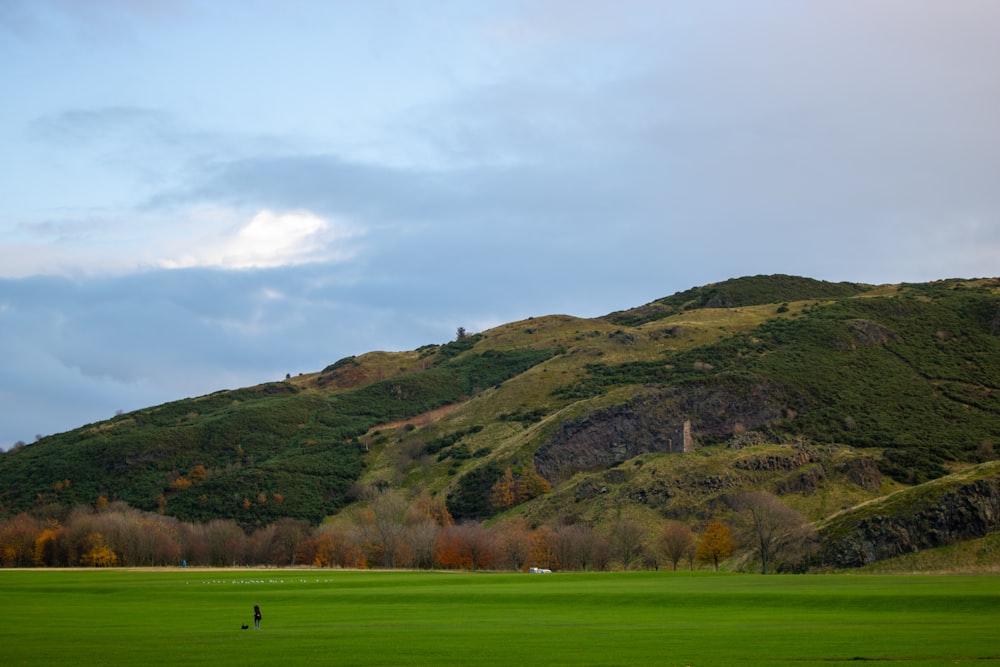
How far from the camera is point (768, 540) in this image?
94.3 meters

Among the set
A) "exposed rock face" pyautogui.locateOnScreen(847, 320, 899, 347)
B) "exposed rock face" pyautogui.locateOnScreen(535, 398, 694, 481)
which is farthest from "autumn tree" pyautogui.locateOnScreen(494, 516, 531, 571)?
"exposed rock face" pyautogui.locateOnScreen(847, 320, 899, 347)

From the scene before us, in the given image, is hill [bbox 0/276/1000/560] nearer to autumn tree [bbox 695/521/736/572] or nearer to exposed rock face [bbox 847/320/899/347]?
exposed rock face [bbox 847/320/899/347]

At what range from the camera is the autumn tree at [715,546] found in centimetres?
10150

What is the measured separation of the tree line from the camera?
102 meters

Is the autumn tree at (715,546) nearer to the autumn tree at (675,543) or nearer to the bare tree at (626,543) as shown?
the autumn tree at (675,543)

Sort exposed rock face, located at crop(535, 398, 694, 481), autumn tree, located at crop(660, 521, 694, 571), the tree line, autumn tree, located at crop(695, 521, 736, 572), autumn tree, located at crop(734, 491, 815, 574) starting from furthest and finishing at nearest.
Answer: exposed rock face, located at crop(535, 398, 694, 481) → autumn tree, located at crop(660, 521, 694, 571) → the tree line → autumn tree, located at crop(695, 521, 736, 572) → autumn tree, located at crop(734, 491, 815, 574)

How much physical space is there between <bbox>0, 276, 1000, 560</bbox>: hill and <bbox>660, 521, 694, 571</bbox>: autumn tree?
10571 millimetres

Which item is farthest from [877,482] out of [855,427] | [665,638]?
[665,638]

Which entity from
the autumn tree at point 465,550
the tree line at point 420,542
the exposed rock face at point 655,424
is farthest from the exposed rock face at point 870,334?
the autumn tree at point 465,550

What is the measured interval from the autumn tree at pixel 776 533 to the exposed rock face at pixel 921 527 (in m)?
3.83

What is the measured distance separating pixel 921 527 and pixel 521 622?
55224 millimetres

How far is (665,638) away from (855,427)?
110m

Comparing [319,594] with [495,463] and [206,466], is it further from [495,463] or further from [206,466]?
[206,466]

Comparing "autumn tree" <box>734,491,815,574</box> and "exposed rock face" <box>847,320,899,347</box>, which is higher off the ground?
"exposed rock face" <box>847,320,899,347</box>
